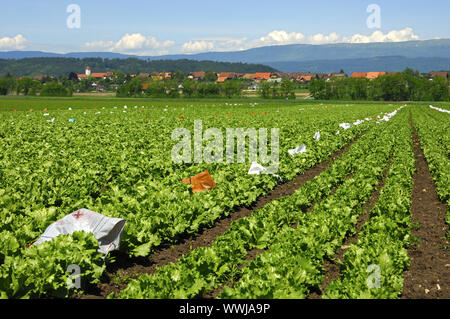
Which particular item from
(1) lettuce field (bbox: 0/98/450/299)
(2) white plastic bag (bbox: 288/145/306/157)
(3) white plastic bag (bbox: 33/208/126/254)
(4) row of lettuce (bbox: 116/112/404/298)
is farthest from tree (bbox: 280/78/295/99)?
(3) white plastic bag (bbox: 33/208/126/254)

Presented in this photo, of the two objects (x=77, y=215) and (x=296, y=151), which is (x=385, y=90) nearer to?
(x=296, y=151)

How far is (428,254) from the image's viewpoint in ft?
24.3

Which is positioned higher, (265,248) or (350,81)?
(350,81)

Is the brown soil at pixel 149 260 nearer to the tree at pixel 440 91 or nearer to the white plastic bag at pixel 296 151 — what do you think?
the white plastic bag at pixel 296 151

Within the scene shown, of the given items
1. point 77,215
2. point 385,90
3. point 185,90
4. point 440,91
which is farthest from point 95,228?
point 440,91

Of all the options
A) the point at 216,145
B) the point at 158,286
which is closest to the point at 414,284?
the point at 158,286

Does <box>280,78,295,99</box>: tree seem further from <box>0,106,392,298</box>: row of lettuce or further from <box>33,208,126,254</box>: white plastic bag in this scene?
<box>33,208,126,254</box>: white plastic bag

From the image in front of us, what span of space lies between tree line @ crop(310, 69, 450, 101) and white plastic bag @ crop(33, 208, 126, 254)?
386 ft

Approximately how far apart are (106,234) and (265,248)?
299 centimetres

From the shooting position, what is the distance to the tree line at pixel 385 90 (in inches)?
4675

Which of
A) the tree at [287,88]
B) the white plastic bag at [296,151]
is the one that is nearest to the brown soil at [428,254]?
the white plastic bag at [296,151]

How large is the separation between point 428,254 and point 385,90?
123204 millimetres
